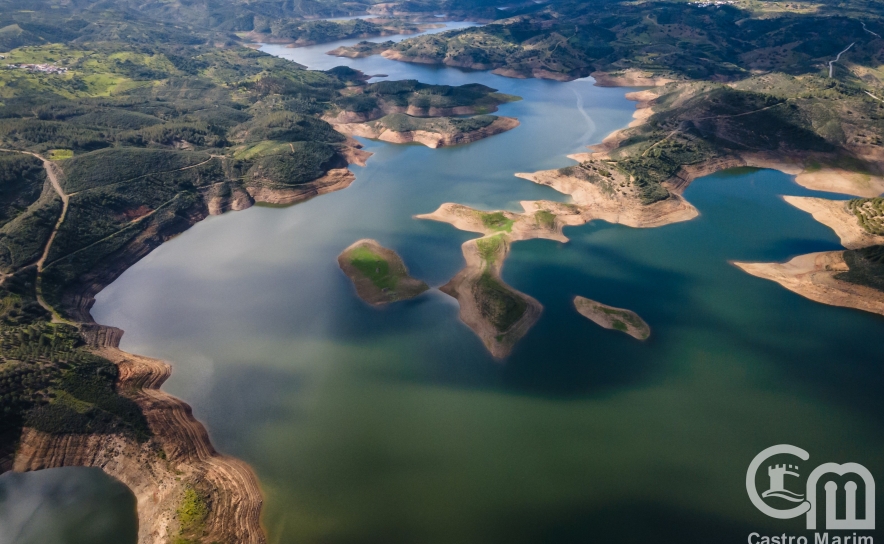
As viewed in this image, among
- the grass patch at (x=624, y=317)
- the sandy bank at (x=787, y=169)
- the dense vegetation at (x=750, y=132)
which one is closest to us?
the grass patch at (x=624, y=317)

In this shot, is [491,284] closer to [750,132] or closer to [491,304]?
[491,304]

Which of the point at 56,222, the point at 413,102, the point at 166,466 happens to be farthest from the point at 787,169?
the point at 56,222

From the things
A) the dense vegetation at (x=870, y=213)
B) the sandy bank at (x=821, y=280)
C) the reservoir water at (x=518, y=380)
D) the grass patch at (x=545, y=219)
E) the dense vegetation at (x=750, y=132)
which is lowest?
the reservoir water at (x=518, y=380)

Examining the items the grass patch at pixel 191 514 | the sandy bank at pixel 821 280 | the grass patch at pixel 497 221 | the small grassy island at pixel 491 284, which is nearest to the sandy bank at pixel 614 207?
the grass patch at pixel 497 221

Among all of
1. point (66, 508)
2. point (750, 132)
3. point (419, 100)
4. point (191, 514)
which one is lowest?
point (66, 508)

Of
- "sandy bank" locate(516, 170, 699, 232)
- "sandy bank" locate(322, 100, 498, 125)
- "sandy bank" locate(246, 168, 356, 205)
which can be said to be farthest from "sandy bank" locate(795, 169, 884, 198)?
"sandy bank" locate(246, 168, 356, 205)

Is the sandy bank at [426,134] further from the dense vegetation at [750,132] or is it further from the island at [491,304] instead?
the island at [491,304]

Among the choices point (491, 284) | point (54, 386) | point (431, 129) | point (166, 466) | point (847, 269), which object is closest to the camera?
point (166, 466)
